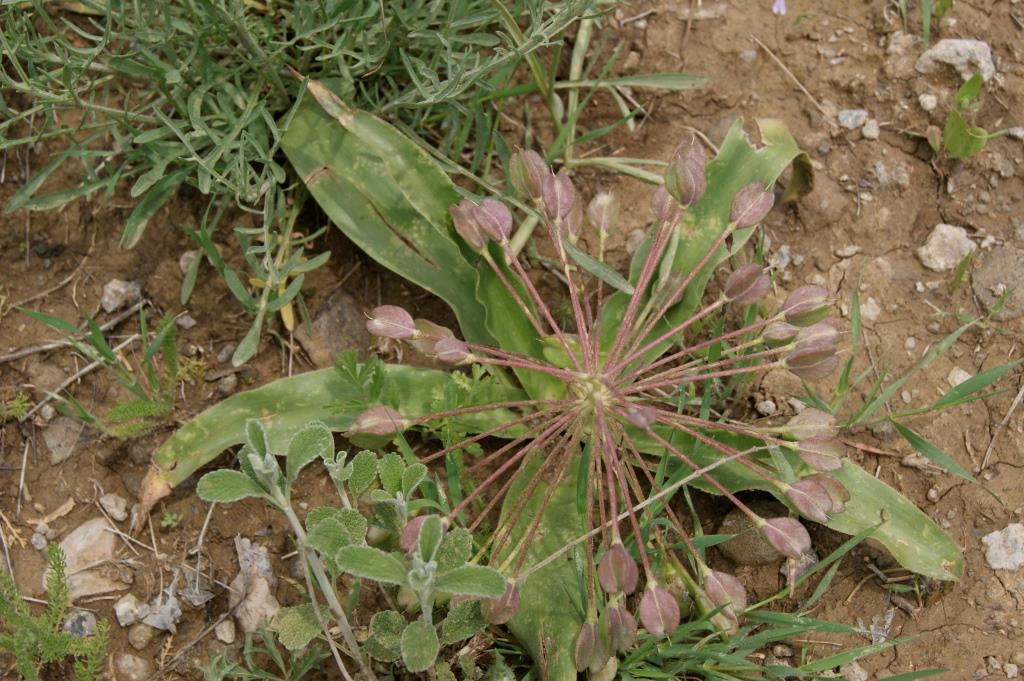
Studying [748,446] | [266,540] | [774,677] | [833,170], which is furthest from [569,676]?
[833,170]

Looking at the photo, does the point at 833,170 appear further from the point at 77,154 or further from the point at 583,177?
the point at 77,154

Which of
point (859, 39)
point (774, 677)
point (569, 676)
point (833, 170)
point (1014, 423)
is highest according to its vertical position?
point (859, 39)

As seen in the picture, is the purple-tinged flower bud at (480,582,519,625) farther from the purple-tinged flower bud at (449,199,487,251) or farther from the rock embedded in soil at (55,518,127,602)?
the rock embedded in soil at (55,518,127,602)

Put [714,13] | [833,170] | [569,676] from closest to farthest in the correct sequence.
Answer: [569,676]
[833,170]
[714,13]

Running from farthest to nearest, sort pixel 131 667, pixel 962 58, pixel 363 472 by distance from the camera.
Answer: pixel 962 58 → pixel 131 667 → pixel 363 472

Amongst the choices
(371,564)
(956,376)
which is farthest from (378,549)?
(956,376)

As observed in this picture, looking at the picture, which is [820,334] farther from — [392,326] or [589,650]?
[392,326]

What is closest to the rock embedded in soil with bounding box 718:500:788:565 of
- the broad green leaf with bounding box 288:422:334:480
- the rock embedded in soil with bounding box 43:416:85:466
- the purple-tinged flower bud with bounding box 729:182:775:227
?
the purple-tinged flower bud with bounding box 729:182:775:227
